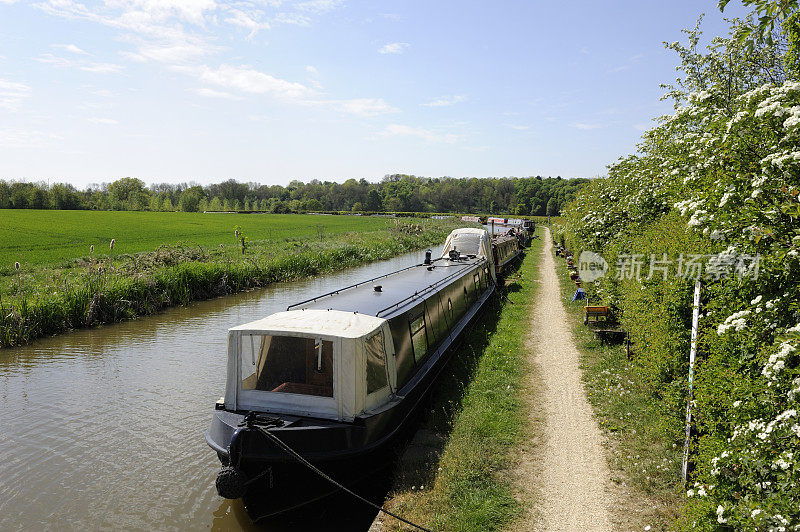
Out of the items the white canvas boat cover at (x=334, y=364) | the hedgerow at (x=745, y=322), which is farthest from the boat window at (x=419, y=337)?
the hedgerow at (x=745, y=322)

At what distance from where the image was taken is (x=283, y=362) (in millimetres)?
6859

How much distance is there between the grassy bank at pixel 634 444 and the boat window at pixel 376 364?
3156mm

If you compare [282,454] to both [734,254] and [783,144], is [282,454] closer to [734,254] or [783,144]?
[734,254]

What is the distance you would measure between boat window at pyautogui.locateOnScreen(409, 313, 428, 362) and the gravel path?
2.10m

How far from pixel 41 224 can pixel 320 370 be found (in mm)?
48012

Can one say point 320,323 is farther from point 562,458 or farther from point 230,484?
point 562,458

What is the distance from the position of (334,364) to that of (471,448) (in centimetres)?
232

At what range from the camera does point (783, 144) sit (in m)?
4.20

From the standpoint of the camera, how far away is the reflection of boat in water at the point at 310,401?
6.05 meters

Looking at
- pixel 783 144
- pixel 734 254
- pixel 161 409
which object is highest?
pixel 783 144

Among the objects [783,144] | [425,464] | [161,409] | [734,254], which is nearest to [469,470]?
[425,464]

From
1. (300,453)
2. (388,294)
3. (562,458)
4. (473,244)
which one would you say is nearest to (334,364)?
(300,453)

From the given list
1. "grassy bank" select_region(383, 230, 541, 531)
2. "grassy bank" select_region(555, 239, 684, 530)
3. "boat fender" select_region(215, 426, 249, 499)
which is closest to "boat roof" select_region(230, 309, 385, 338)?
"boat fender" select_region(215, 426, 249, 499)

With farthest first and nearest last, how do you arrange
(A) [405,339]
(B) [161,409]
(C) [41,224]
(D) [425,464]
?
(C) [41,224] < (B) [161,409] < (A) [405,339] < (D) [425,464]
